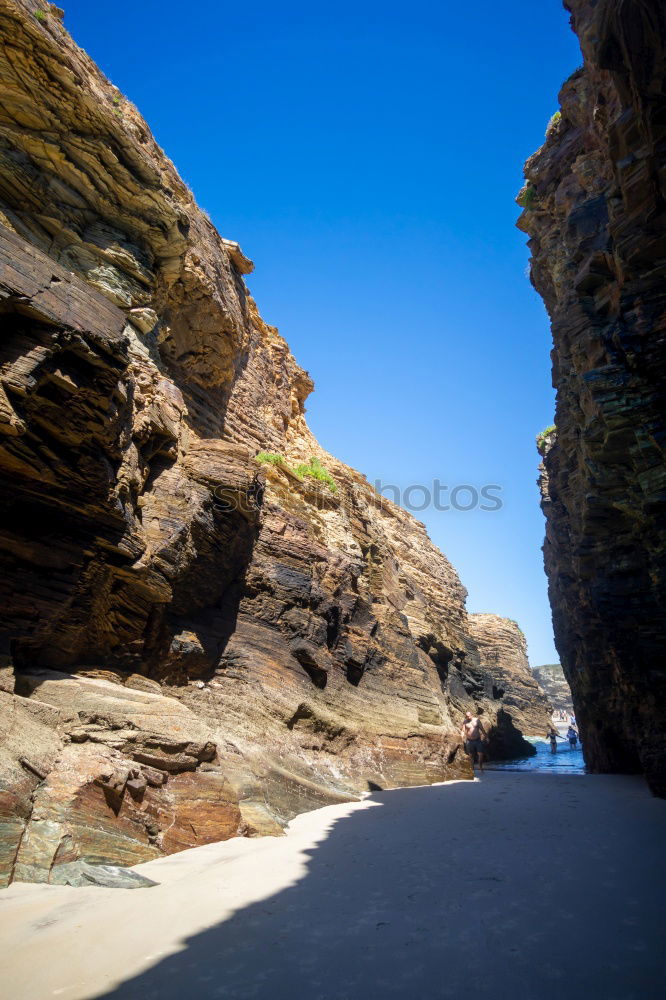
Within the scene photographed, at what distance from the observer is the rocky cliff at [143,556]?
20.3 feet

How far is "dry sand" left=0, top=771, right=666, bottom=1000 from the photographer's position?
294cm

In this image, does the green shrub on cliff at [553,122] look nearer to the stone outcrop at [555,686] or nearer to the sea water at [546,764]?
the sea water at [546,764]

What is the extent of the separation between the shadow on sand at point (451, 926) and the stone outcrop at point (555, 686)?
102m

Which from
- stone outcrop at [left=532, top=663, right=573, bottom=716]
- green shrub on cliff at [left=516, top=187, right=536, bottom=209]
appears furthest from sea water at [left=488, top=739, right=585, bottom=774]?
stone outcrop at [left=532, top=663, right=573, bottom=716]

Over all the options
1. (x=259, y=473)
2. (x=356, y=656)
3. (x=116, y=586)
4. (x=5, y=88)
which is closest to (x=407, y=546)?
(x=356, y=656)

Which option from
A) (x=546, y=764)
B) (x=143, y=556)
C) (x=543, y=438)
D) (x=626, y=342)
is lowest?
(x=546, y=764)

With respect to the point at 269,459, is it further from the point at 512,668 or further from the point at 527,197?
the point at 512,668

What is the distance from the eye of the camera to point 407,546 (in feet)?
99.7

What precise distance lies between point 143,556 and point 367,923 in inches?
273

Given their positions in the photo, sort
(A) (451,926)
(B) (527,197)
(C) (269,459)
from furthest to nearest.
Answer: (B) (527,197) → (C) (269,459) → (A) (451,926)

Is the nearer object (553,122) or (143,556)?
(143,556)

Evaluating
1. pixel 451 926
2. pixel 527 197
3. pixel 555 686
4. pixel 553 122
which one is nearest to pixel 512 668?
pixel 527 197

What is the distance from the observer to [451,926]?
367 cm

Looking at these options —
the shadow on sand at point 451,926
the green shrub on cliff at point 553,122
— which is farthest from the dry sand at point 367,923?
the green shrub on cliff at point 553,122
